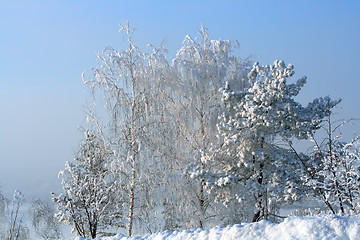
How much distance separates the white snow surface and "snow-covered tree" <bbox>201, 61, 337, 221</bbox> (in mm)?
4376

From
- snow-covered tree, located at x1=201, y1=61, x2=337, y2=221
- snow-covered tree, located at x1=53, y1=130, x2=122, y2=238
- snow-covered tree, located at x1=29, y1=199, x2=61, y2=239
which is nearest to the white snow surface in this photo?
snow-covered tree, located at x1=201, y1=61, x2=337, y2=221

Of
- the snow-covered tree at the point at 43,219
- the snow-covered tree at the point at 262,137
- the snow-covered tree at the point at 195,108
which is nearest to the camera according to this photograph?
the snow-covered tree at the point at 262,137

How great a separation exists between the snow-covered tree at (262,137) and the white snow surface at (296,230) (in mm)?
4376

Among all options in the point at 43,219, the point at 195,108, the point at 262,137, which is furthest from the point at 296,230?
the point at 43,219

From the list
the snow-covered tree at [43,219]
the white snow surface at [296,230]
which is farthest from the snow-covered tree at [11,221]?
the white snow surface at [296,230]

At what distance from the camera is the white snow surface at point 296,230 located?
20.0 feet

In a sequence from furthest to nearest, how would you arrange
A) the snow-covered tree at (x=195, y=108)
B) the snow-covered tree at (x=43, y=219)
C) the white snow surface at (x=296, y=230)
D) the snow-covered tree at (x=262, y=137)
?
the snow-covered tree at (x=43, y=219) < the snow-covered tree at (x=195, y=108) < the snow-covered tree at (x=262, y=137) < the white snow surface at (x=296, y=230)

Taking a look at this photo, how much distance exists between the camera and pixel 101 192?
1217 cm

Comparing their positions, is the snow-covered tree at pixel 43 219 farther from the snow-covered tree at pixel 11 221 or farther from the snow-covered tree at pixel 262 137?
the snow-covered tree at pixel 262 137

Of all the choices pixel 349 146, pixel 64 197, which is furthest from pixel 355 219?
pixel 64 197

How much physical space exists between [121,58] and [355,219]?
8856mm

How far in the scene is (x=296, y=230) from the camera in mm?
6352

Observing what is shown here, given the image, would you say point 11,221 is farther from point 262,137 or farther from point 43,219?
point 262,137

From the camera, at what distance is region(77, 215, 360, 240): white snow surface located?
611cm
